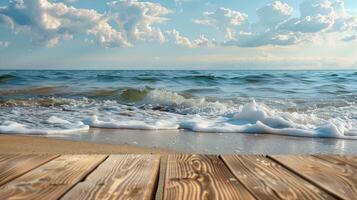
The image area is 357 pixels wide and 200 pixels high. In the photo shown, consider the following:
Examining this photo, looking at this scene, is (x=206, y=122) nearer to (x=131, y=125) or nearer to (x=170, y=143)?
(x=131, y=125)

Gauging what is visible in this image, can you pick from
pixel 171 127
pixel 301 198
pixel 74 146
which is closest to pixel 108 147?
pixel 74 146

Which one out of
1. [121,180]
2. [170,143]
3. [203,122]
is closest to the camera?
[121,180]

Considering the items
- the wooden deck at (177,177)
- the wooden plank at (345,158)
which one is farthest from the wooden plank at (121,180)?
the wooden plank at (345,158)

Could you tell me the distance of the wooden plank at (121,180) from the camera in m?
1.39

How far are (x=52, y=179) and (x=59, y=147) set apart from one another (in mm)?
4064

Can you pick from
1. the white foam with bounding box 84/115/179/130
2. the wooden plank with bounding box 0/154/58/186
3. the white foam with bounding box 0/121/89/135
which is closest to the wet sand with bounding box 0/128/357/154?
the white foam with bounding box 0/121/89/135

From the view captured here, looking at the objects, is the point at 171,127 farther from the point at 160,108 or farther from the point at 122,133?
the point at 160,108

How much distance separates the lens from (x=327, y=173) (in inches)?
69.2

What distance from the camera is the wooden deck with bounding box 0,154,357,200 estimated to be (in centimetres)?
142

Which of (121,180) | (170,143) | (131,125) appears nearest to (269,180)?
(121,180)

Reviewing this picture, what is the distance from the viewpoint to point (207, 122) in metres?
8.03

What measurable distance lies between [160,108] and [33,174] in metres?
9.38

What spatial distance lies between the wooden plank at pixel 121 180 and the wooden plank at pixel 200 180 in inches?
2.8

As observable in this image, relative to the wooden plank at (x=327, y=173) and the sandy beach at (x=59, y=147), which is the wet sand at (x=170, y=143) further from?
the wooden plank at (x=327, y=173)
